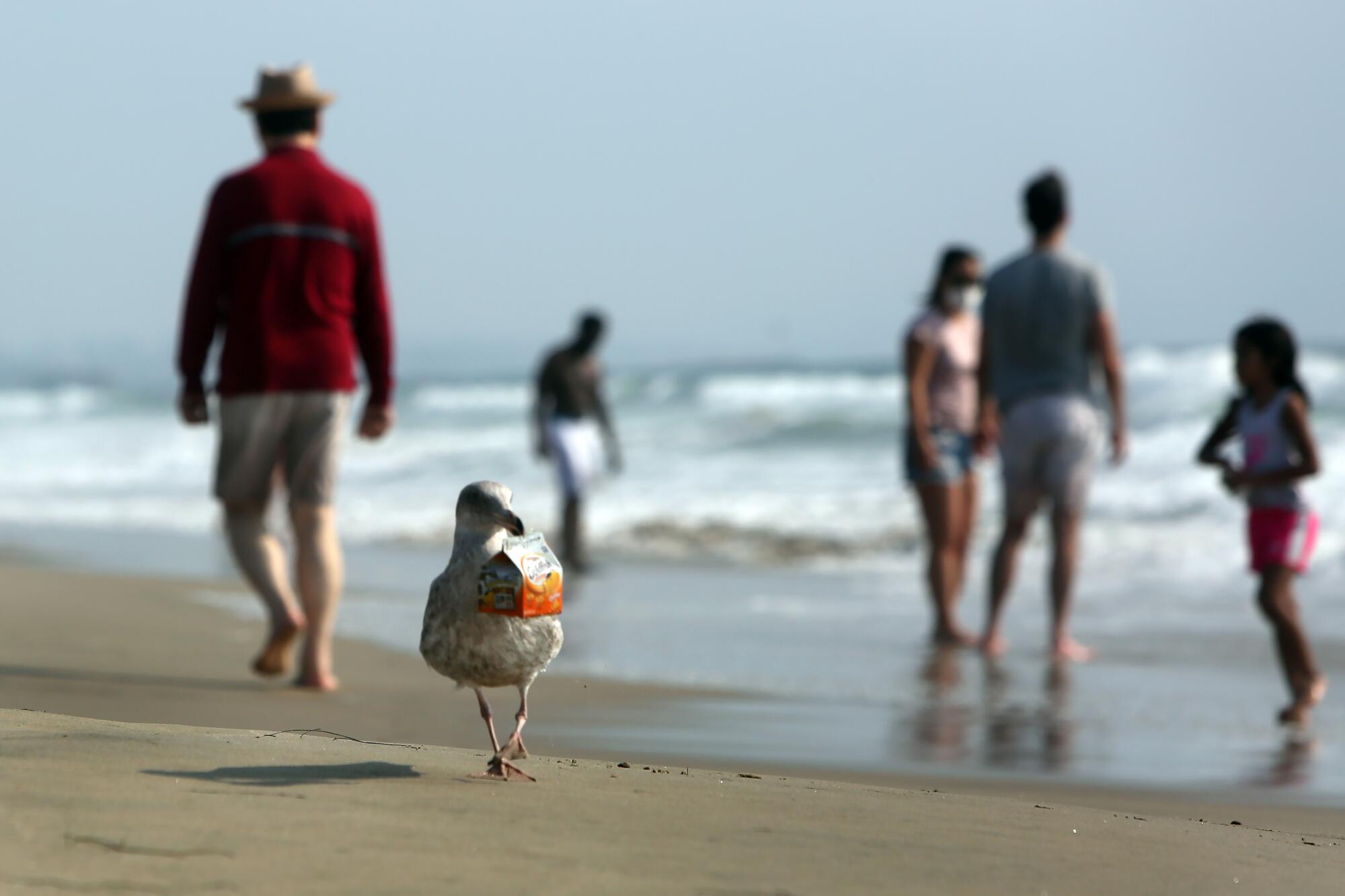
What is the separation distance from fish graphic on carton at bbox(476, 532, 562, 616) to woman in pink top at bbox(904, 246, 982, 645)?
422cm

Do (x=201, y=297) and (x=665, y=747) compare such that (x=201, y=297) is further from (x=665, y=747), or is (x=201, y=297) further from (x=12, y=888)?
(x=12, y=888)

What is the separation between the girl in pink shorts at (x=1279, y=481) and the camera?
504cm

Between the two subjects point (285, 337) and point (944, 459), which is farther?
point (944, 459)

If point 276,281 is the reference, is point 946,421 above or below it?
above

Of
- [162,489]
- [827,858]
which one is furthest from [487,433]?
[827,858]

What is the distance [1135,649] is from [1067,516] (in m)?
0.77

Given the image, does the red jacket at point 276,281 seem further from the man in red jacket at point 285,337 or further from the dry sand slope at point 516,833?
the dry sand slope at point 516,833

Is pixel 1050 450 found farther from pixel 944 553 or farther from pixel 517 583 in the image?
pixel 517 583

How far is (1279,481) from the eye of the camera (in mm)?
5059

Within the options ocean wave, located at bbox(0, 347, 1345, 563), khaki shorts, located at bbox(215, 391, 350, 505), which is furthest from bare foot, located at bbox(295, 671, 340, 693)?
ocean wave, located at bbox(0, 347, 1345, 563)

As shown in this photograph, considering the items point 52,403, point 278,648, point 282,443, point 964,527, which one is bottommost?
point 278,648

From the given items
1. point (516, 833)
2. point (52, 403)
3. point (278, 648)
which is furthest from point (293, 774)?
point (52, 403)

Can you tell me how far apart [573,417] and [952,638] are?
412cm

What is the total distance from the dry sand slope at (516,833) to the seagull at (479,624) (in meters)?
0.19
